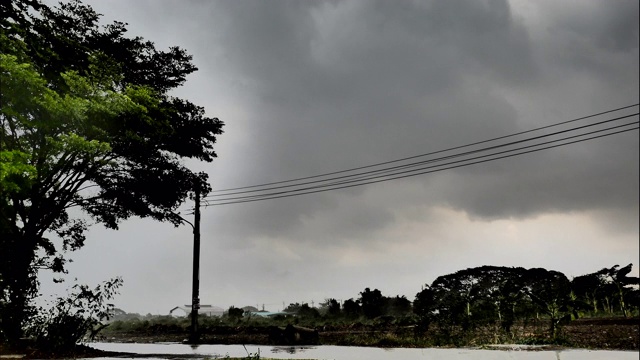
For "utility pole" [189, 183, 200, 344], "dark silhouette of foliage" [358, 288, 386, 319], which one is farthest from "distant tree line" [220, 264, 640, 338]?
"utility pole" [189, 183, 200, 344]

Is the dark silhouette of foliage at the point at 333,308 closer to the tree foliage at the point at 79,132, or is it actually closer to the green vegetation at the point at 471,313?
the green vegetation at the point at 471,313

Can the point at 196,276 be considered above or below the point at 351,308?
above

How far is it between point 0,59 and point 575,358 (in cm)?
1521

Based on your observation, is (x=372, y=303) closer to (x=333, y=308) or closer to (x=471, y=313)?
(x=333, y=308)

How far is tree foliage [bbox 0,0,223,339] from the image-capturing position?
13.2m

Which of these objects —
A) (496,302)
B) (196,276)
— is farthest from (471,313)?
(196,276)

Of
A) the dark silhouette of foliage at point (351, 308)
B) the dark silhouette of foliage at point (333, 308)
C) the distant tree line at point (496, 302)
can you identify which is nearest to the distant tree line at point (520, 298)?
the distant tree line at point (496, 302)

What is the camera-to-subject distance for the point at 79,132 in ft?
50.9

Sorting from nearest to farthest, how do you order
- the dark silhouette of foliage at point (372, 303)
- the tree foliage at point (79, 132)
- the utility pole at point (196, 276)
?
the tree foliage at point (79, 132)
the utility pole at point (196, 276)
the dark silhouette of foliage at point (372, 303)

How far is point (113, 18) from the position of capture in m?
19.0

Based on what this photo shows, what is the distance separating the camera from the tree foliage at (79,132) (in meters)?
13.2

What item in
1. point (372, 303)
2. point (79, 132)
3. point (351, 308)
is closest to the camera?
point (79, 132)

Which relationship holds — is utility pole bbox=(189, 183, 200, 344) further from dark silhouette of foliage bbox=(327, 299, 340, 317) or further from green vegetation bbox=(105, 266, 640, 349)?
dark silhouette of foliage bbox=(327, 299, 340, 317)

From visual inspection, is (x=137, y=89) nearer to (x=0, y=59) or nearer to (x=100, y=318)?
(x=0, y=59)
